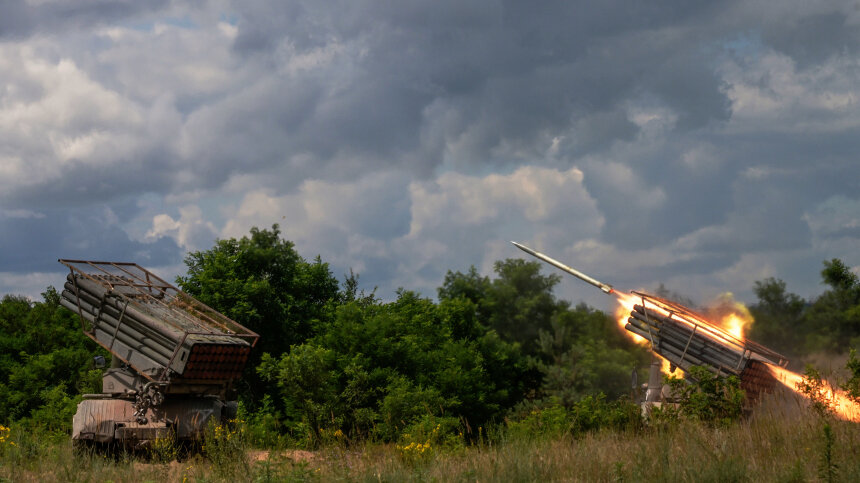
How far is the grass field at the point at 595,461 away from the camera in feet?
32.1

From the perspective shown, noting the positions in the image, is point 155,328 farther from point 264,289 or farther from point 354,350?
point 264,289

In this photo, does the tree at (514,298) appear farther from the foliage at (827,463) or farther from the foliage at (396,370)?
the foliage at (827,463)

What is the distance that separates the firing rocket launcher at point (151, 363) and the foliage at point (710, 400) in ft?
26.6

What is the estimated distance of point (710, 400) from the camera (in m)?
15.4

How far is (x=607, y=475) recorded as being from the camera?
394 inches

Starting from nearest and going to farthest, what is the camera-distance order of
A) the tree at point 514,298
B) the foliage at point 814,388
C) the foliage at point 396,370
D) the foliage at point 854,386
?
the foliage at point 814,388
the foliage at point 854,386
the foliage at point 396,370
the tree at point 514,298

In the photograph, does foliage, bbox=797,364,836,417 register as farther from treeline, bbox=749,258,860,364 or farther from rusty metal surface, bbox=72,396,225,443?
treeline, bbox=749,258,860,364

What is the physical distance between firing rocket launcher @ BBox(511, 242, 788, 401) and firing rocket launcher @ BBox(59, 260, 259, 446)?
34.6ft

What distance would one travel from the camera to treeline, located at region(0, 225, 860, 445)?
103 feet

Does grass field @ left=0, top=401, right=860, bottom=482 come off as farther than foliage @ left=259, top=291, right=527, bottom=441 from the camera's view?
A: No

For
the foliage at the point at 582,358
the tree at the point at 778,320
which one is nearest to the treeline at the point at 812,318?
the tree at the point at 778,320

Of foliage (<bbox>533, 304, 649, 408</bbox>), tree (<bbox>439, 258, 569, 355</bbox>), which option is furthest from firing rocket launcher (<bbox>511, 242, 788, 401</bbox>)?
tree (<bbox>439, 258, 569, 355</bbox>)

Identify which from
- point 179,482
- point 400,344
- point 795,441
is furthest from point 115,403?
point 400,344

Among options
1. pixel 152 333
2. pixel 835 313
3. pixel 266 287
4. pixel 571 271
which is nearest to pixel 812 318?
pixel 835 313
